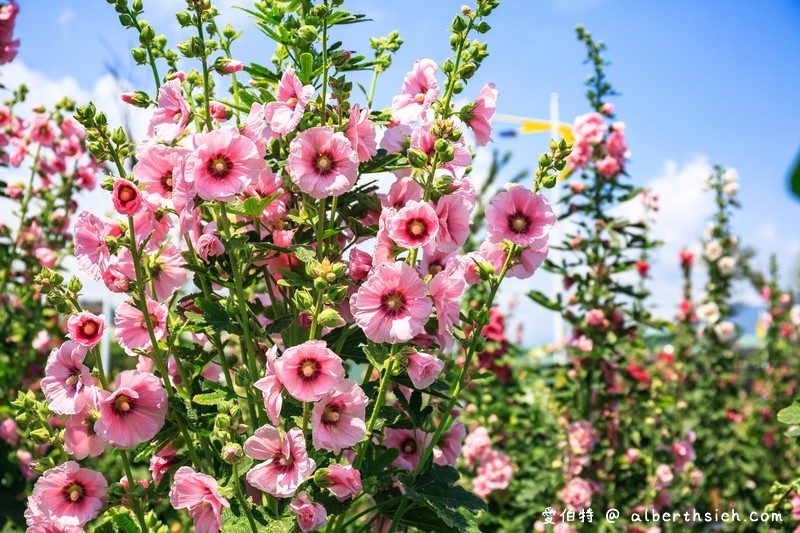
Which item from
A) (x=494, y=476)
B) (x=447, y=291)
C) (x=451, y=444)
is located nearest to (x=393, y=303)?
(x=447, y=291)

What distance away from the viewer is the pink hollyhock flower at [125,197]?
1443 mm

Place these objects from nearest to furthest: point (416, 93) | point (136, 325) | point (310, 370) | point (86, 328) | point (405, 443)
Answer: point (310, 370), point (86, 328), point (136, 325), point (416, 93), point (405, 443)

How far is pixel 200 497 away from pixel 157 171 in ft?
2.12

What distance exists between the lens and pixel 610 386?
3.71 metres

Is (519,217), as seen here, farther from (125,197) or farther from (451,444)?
(125,197)

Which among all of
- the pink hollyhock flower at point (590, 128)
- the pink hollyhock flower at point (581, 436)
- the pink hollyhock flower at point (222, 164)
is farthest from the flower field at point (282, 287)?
the pink hollyhock flower at point (590, 128)

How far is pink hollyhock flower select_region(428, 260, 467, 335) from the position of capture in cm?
148

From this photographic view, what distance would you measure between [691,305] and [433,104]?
13.9 feet

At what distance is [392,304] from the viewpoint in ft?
4.73

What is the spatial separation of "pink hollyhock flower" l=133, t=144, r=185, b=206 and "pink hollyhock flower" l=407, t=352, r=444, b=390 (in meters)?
0.59

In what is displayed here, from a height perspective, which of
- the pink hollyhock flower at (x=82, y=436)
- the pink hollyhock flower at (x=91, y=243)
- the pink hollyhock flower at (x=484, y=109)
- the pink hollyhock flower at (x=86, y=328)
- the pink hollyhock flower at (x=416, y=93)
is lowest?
the pink hollyhock flower at (x=82, y=436)

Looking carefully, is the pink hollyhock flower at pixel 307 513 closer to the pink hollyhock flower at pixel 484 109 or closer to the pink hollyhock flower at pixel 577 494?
the pink hollyhock flower at pixel 484 109

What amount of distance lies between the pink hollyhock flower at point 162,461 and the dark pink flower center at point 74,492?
163 mm

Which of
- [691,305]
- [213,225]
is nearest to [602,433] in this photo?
[691,305]
